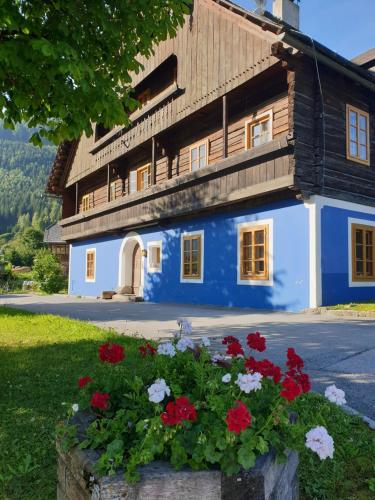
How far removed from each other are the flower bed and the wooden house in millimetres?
8323

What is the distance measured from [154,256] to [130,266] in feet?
7.67

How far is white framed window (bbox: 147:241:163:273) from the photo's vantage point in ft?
52.6

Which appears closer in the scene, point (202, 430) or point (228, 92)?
point (202, 430)

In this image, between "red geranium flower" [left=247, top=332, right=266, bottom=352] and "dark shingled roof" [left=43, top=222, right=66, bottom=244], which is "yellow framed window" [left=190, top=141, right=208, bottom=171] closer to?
"red geranium flower" [left=247, top=332, right=266, bottom=352]

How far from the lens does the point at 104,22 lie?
459 cm

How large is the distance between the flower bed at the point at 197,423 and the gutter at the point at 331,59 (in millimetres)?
9137

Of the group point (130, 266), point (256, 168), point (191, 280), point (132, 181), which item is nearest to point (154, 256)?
point (130, 266)

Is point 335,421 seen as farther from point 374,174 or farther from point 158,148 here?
point 158,148

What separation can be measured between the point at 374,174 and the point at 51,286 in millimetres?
18540

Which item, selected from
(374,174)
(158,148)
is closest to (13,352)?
(374,174)

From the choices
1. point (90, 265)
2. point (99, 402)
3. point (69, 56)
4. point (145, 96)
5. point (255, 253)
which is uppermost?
point (145, 96)

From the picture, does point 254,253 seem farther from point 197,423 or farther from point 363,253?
point 197,423

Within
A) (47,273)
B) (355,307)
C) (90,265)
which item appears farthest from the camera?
(47,273)

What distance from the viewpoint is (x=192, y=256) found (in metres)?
14.1
